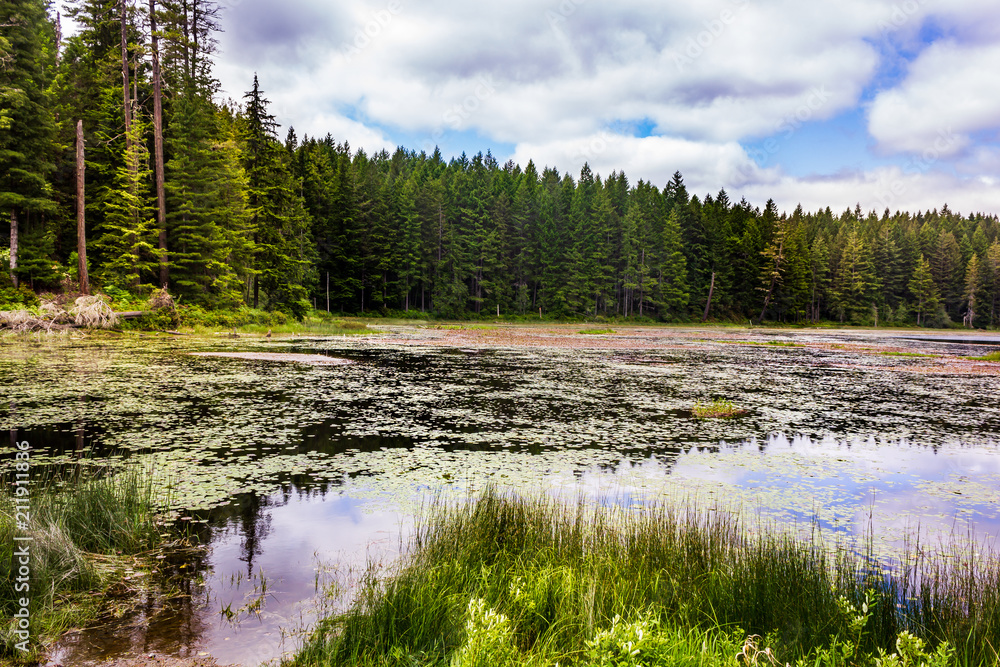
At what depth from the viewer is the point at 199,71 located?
148 ft

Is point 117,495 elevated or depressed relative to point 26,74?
depressed

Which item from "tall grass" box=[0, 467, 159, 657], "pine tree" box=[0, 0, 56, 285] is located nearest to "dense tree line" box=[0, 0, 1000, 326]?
"pine tree" box=[0, 0, 56, 285]

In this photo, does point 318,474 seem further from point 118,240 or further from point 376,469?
point 118,240

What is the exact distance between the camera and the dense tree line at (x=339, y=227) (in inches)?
1200

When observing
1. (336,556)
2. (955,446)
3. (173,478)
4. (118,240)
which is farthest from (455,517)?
(118,240)

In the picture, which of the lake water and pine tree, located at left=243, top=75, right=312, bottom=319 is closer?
the lake water

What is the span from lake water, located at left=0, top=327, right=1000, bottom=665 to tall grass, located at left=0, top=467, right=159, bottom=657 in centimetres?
32

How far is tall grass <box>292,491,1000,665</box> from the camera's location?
3576 millimetres

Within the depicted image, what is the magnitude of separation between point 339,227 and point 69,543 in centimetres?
6538

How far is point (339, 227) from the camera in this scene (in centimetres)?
6669

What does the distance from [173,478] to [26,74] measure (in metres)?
32.1

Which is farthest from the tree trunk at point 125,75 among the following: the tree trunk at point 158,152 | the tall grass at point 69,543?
the tall grass at point 69,543

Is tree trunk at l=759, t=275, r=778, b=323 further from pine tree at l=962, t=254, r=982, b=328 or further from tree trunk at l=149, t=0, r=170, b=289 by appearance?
tree trunk at l=149, t=0, r=170, b=289

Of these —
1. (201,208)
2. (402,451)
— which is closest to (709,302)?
(201,208)
